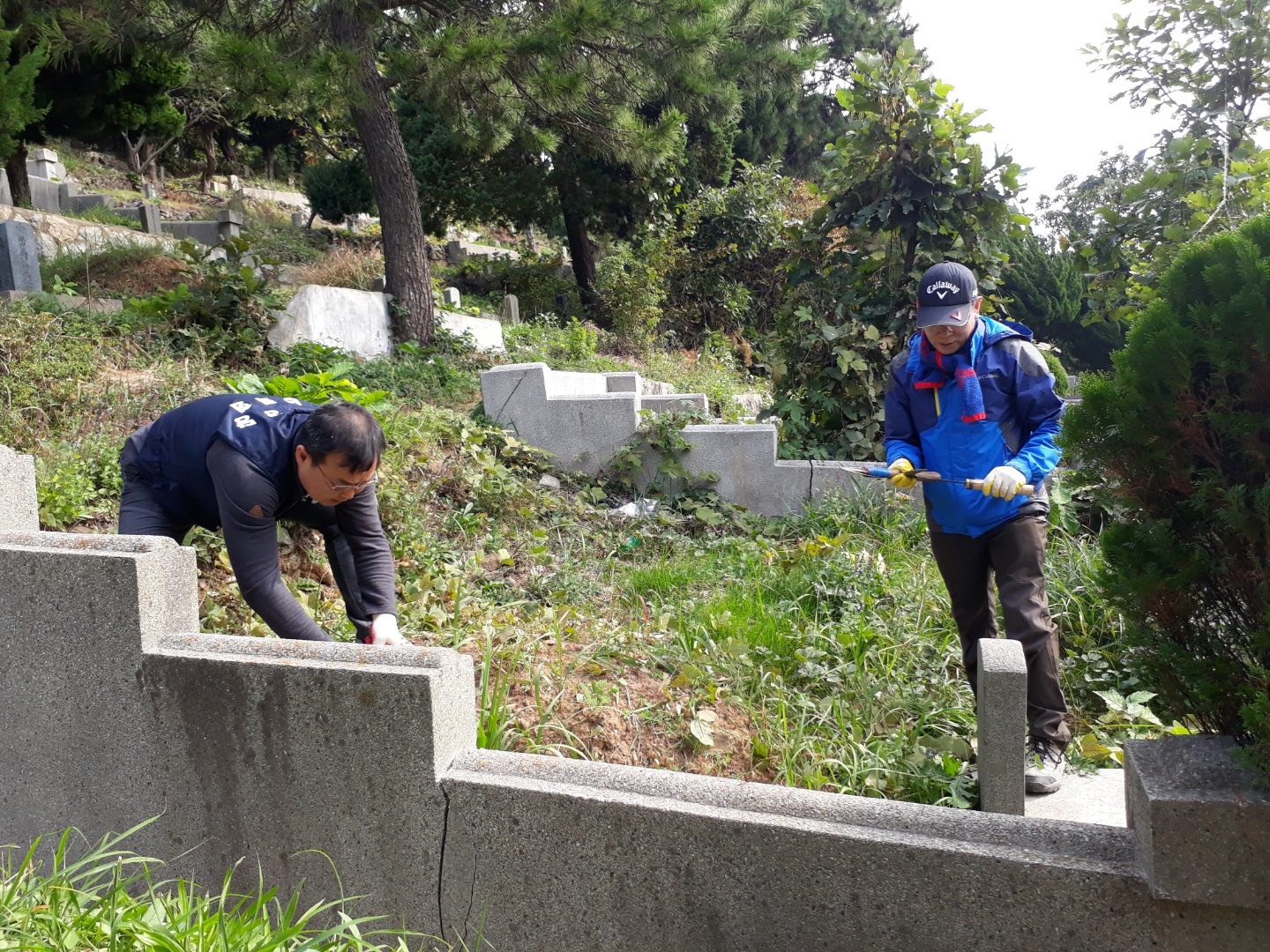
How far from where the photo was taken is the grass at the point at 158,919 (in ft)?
6.66

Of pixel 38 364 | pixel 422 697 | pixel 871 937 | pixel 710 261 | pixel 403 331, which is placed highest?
pixel 710 261

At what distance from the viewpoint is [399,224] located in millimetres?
9086

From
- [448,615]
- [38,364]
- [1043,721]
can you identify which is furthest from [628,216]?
[1043,721]

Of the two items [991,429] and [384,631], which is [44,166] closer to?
[384,631]

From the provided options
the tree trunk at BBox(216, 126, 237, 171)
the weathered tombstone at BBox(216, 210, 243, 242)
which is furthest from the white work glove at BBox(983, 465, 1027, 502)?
the tree trunk at BBox(216, 126, 237, 171)

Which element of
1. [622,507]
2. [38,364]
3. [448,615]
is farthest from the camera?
[622,507]

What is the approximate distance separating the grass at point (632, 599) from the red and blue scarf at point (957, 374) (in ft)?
3.15

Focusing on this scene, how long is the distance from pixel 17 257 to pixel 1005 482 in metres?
7.14

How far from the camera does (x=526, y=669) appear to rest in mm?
3529

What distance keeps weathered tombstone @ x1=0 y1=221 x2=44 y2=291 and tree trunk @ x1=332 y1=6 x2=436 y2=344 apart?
2920mm

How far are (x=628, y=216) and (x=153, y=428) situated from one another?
41.8 feet

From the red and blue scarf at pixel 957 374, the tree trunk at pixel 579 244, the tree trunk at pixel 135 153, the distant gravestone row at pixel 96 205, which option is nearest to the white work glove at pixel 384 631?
the red and blue scarf at pixel 957 374

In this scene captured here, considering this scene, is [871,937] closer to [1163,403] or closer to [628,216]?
[1163,403]

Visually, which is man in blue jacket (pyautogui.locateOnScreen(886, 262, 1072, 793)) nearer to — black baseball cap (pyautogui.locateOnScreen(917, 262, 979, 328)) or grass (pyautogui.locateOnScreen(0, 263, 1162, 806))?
black baseball cap (pyautogui.locateOnScreen(917, 262, 979, 328))
